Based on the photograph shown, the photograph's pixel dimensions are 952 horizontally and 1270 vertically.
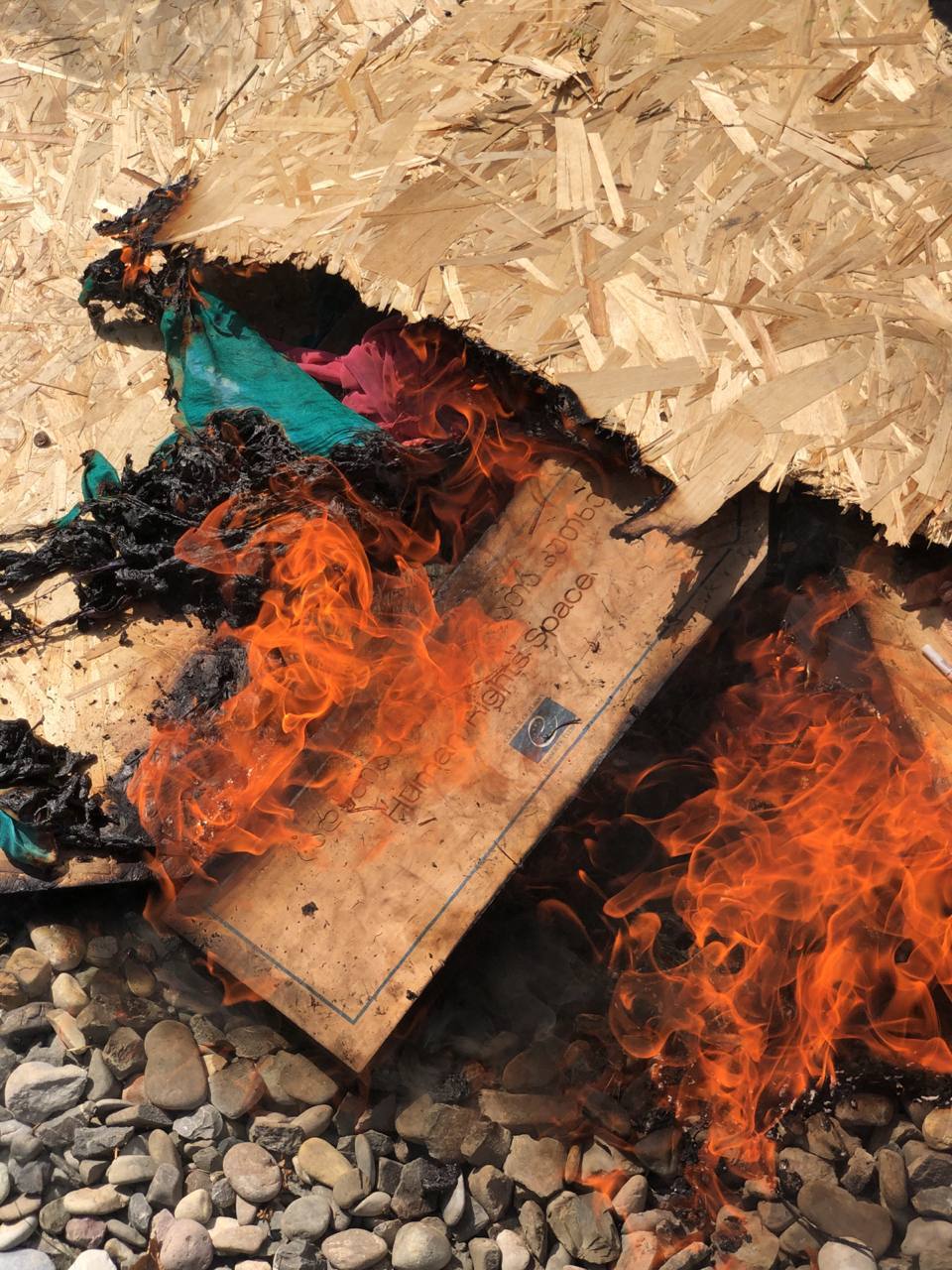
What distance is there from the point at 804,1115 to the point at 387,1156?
142 centimetres

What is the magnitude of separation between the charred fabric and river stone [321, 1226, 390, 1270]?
146cm

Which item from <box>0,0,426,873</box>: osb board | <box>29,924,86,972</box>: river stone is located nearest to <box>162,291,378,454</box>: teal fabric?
<box>0,0,426,873</box>: osb board

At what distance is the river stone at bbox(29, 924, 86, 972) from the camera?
3.92 metres

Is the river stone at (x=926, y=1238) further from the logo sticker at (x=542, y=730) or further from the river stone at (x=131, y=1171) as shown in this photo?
Answer: the river stone at (x=131, y=1171)

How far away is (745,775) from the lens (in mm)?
3893

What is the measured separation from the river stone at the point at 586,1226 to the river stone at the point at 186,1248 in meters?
1.12

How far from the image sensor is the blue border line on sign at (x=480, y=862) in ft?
11.3

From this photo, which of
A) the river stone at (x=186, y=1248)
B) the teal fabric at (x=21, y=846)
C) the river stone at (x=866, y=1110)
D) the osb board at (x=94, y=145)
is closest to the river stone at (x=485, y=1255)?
the river stone at (x=186, y=1248)

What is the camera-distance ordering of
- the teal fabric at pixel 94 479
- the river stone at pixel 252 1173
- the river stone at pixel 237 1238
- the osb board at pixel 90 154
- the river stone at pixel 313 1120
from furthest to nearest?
the osb board at pixel 90 154
the teal fabric at pixel 94 479
the river stone at pixel 313 1120
the river stone at pixel 252 1173
the river stone at pixel 237 1238

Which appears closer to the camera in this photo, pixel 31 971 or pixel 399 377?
pixel 31 971

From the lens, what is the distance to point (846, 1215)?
3.29 meters

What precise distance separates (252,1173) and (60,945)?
1111 mm

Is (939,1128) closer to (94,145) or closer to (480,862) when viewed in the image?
(480,862)

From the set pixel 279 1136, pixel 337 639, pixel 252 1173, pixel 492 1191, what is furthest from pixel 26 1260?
pixel 337 639
